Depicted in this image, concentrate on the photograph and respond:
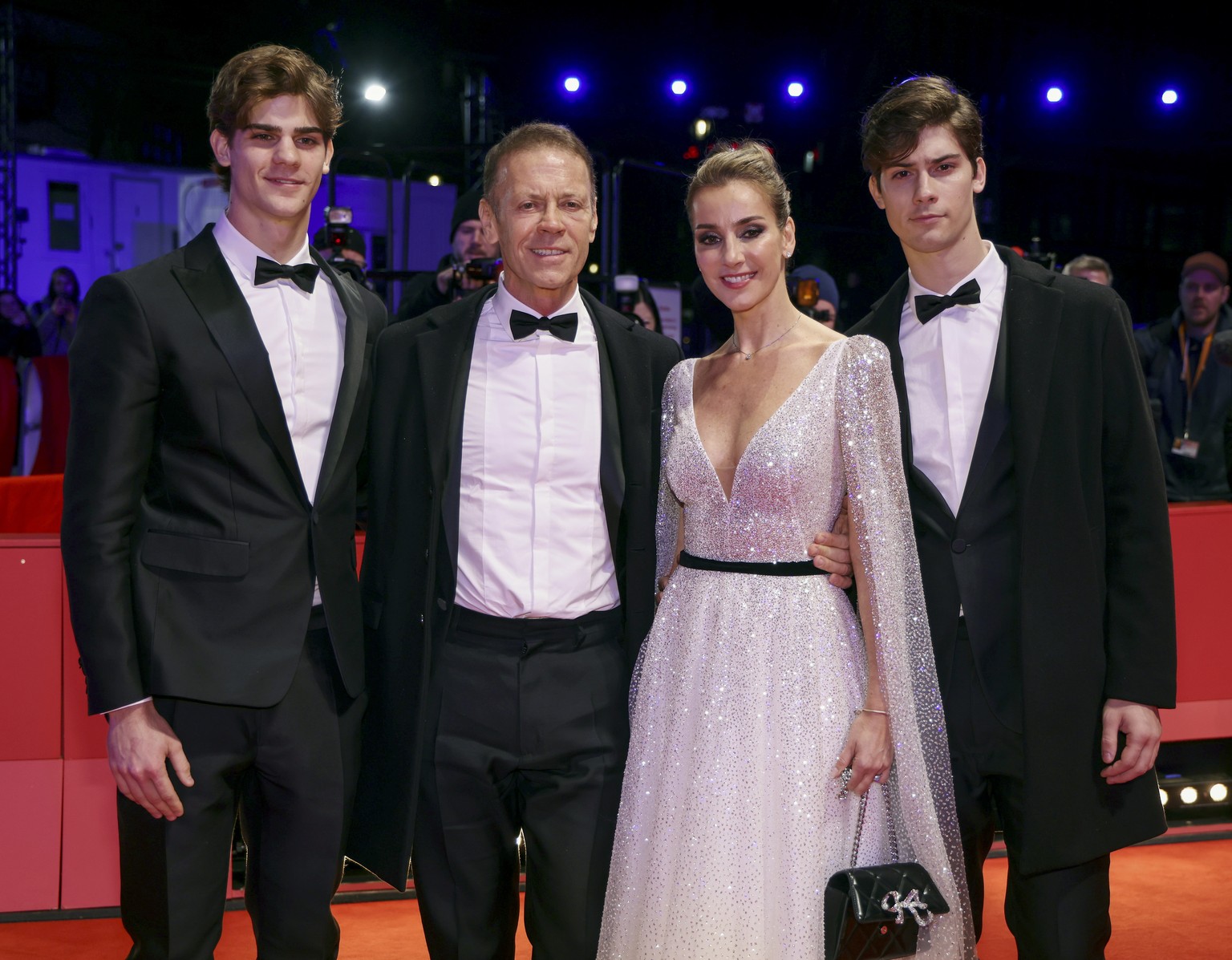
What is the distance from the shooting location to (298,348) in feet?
7.58

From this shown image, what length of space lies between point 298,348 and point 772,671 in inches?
44.5

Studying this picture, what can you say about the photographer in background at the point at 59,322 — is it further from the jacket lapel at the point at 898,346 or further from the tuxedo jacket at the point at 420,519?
the jacket lapel at the point at 898,346

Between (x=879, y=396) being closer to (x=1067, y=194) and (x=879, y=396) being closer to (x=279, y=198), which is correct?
(x=279, y=198)

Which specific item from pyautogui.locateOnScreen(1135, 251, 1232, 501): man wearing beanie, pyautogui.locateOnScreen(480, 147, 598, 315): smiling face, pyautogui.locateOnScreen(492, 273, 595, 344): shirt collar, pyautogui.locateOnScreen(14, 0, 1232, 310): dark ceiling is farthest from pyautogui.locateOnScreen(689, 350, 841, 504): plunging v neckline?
pyautogui.locateOnScreen(14, 0, 1232, 310): dark ceiling

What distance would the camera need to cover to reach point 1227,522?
4.02 meters

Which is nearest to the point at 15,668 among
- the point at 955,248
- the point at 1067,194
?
the point at 955,248

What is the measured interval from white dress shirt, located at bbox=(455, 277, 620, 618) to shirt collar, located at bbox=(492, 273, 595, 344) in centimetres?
4

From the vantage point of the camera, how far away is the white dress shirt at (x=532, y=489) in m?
2.37

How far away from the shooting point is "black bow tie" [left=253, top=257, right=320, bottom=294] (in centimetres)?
228

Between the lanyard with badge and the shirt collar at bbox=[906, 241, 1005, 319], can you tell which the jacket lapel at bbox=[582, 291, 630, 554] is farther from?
the lanyard with badge

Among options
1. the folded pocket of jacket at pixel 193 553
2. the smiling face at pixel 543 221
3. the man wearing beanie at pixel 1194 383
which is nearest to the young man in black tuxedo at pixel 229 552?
the folded pocket of jacket at pixel 193 553

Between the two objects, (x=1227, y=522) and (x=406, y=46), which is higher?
(x=406, y=46)

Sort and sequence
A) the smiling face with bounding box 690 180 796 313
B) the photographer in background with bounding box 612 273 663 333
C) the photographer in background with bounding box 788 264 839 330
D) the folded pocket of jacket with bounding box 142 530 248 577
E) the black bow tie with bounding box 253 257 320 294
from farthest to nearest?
1. the photographer in background with bounding box 612 273 663 333
2. the photographer in background with bounding box 788 264 839 330
3. the smiling face with bounding box 690 180 796 313
4. the black bow tie with bounding box 253 257 320 294
5. the folded pocket of jacket with bounding box 142 530 248 577

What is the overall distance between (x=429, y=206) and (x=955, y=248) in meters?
10.8
